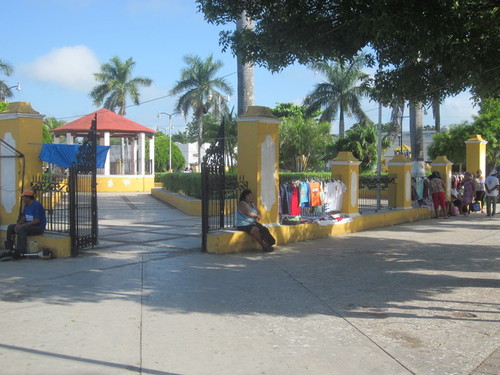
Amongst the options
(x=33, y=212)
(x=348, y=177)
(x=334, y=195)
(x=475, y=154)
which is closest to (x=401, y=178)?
(x=348, y=177)

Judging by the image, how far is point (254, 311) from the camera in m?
6.23

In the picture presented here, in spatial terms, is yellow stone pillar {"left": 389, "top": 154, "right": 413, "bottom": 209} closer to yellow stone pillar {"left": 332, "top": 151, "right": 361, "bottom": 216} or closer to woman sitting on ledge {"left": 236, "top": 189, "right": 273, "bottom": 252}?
yellow stone pillar {"left": 332, "top": 151, "right": 361, "bottom": 216}

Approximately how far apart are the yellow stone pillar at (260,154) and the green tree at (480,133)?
17.3 meters

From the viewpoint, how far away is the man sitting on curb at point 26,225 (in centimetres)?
955

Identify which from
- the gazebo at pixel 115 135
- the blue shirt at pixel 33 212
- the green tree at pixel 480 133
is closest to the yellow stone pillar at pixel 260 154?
the blue shirt at pixel 33 212

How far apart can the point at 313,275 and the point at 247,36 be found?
4.56 m

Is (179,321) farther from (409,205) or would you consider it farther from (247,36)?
(409,205)

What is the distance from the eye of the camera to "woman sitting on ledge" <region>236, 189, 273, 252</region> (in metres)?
10.3

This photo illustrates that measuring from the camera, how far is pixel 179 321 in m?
5.79

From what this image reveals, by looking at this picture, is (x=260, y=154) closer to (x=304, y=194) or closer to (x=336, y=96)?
(x=304, y=194)

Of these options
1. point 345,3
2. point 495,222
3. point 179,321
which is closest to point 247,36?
point 345,3

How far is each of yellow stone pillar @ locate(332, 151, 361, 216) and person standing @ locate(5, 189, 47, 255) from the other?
24.5 feet

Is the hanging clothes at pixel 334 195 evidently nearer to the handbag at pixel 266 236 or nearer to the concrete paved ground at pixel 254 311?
the concrete paved ground at pixel 254 311

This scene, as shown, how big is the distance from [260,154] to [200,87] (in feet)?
109
